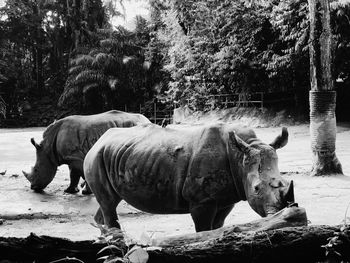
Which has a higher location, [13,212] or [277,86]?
[277,86]

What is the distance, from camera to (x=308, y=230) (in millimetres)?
2260

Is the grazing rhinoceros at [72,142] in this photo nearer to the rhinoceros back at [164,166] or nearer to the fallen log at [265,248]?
the rhinoceros back at [164,166]

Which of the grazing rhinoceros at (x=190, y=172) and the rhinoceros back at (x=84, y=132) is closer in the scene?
the grazing rhinoceros at (x=190, y=172)

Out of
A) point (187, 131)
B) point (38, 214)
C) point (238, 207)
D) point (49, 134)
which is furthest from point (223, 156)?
point (49, 134)

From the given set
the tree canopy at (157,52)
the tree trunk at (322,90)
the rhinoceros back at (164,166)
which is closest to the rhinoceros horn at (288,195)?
the rhinoceros back at (164,166)

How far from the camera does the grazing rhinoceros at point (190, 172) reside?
12.4 ft

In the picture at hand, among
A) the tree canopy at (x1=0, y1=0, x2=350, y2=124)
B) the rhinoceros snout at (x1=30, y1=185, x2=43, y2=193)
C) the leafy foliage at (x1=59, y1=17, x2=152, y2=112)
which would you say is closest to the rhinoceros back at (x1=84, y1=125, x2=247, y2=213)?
the rhinoceros snout at (x1=30, y1=185, x2=43, y2=193)

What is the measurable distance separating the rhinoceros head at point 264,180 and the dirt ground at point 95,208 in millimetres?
1036

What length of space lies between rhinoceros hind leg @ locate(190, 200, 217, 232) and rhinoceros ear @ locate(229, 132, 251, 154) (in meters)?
0.54

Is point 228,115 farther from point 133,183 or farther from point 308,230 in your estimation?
point 308,230

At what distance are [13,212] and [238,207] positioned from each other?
373 cm

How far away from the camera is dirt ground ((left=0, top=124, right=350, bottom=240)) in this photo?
6273mm

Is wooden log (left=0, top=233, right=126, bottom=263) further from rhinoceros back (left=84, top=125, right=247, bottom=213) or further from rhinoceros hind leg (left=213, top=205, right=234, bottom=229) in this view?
rhinoceros hind leg (left=213, top=205, right=234, bottom=229)

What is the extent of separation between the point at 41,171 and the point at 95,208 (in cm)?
176
